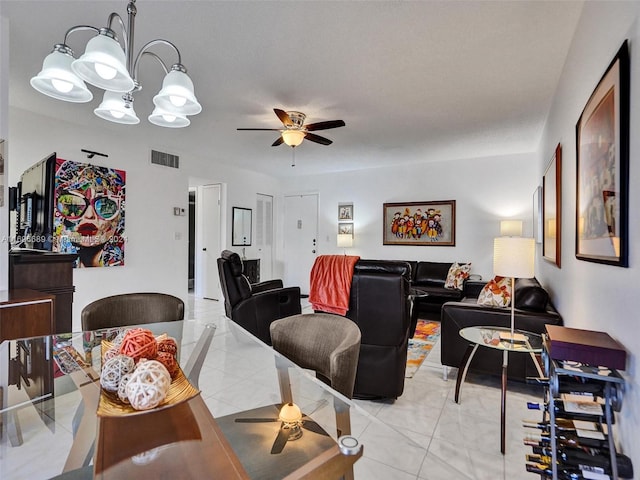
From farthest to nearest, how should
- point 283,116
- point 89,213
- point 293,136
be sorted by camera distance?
1. point 89,213
2. point 293,136
3. point 283,116

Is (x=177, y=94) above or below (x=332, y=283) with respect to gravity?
above

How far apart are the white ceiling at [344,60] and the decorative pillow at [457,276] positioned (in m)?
1.96

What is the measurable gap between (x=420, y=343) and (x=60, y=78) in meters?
3.78

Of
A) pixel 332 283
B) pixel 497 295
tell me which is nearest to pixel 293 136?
pixel 332 283

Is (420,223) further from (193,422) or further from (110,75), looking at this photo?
(193,422)

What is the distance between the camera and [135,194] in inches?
174

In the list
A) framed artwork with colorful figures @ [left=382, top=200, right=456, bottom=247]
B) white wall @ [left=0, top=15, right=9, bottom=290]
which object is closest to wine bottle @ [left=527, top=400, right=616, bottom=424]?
white wall @ [left=0, top=15, right=9, bottom=290]

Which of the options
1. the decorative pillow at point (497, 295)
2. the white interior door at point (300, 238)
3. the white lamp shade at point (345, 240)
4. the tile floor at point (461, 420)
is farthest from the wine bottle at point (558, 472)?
the white interior door at point (300, 238)

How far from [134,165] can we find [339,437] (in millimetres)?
4602

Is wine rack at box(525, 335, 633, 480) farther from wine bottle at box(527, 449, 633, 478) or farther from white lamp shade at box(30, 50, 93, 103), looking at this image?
white lamp shade at box(30, 50, 93, 103)

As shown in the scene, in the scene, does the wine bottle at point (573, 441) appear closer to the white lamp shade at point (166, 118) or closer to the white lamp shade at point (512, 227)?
the white lamp shade at point (166, 118)

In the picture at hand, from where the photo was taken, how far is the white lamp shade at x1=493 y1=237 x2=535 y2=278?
1.99 m

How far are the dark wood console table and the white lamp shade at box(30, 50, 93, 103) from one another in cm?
129

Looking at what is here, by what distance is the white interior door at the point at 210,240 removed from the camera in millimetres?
5961
